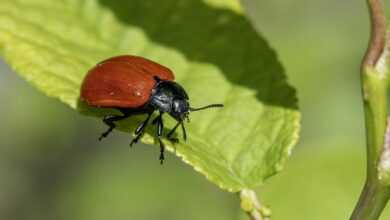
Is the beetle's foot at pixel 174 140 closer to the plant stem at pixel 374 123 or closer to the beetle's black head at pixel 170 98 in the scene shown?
the beetle's black head at pixel 170 98

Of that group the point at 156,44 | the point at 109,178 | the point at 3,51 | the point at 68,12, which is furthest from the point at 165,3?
the point at 109,178

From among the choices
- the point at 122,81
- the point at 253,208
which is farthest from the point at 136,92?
the point at 253,208

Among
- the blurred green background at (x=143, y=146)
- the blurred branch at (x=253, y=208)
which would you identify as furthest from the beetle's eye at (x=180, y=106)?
the blurred green background at (x=143, y=146)

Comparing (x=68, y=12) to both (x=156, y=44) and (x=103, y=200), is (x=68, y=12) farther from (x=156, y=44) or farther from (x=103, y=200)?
(x=103, y=200)

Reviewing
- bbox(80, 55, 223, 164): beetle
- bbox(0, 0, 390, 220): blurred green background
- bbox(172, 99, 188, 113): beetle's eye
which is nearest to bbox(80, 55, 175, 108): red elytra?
bbox(80, 55, 223, 164): beetle

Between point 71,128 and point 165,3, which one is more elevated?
point 165,3

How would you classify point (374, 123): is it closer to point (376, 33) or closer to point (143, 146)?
point (376, 33)
